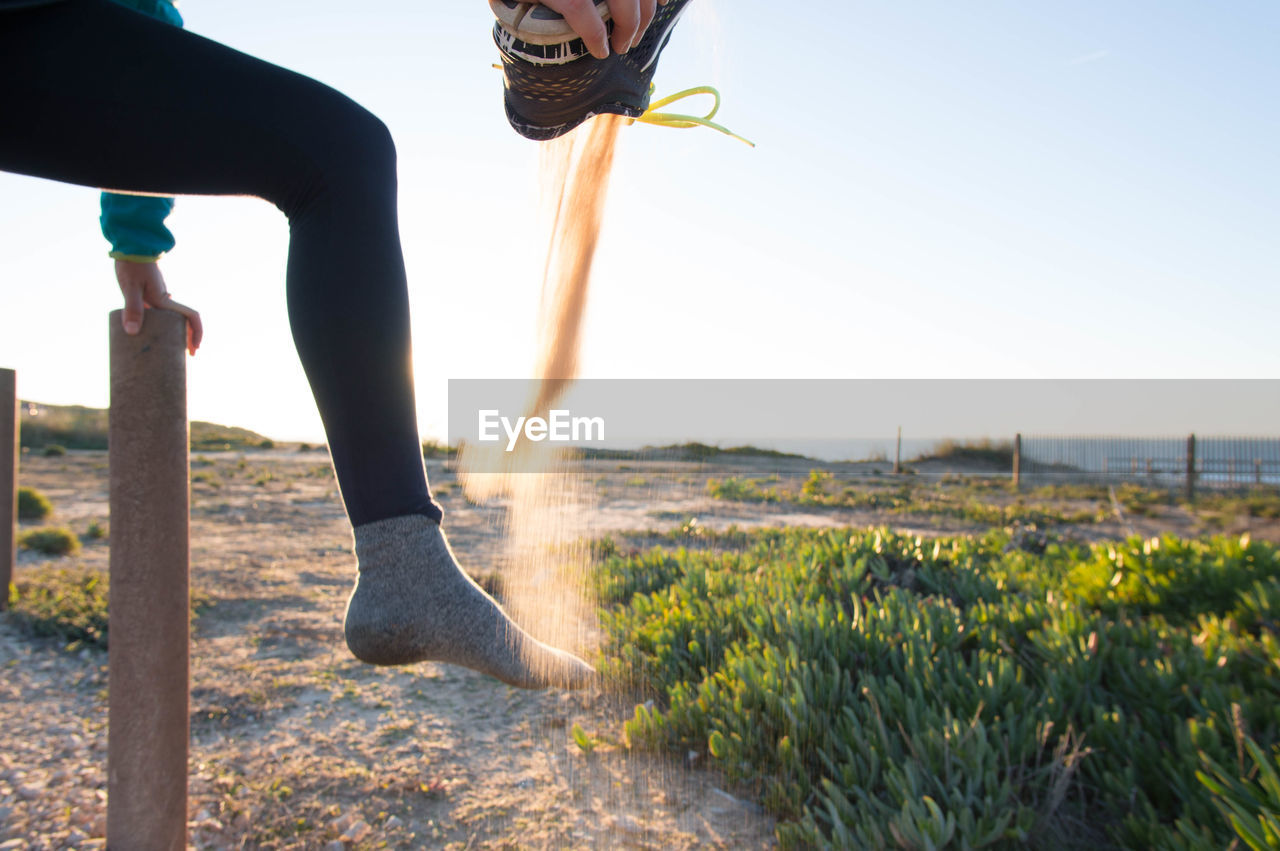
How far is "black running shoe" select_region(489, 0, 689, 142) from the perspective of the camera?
92 centimetres

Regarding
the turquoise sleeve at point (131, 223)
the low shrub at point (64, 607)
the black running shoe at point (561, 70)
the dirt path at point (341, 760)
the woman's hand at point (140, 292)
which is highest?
the black running shoe at point (561, 70)

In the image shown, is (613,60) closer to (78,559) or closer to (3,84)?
(3,84)

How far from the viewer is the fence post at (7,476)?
3443 mm

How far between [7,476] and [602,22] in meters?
4.09

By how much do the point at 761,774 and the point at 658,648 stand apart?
0.78 metres

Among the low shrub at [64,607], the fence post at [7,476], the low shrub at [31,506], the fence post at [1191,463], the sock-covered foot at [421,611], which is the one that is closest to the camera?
the sock-covered foot at [421,611]

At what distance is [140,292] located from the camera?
1375 millimetres

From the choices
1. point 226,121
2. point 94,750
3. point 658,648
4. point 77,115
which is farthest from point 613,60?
point 94,750

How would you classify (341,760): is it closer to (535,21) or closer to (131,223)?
(131,223)

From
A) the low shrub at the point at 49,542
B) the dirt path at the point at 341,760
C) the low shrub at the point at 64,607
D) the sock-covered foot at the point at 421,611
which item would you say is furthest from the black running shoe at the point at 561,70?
the low shrub at the point at 49,542

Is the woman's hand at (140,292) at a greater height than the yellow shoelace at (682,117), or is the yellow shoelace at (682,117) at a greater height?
Answer: the yellow shoelace at (682,117)

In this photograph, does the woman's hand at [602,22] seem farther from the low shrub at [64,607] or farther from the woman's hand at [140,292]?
the low shrub at [64,607]

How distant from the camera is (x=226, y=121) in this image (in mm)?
892

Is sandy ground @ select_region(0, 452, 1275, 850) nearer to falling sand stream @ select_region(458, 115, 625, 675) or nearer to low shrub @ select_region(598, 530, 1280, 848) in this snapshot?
low shrub @ select_region(598, 530, 1280, 848)
